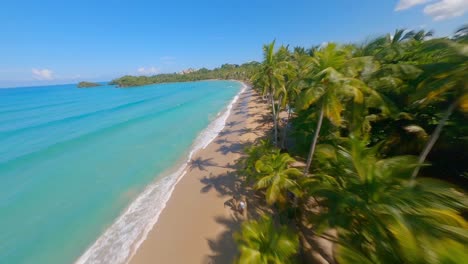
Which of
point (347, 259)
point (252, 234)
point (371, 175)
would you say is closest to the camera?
point (347, 259)

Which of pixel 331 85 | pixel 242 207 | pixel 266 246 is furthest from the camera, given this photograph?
pixel 242 207

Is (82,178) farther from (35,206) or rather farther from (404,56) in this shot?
(404,56)

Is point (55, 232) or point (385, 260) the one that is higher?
point (385, 260)

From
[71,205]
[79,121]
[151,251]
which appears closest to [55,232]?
[71,205]

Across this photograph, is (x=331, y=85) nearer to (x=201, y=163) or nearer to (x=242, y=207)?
(x=242, y=207)

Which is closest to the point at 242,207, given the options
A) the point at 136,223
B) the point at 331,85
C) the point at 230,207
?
the point at 230,207

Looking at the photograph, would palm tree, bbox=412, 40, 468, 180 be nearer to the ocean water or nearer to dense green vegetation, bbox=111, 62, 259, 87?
the ocean water
